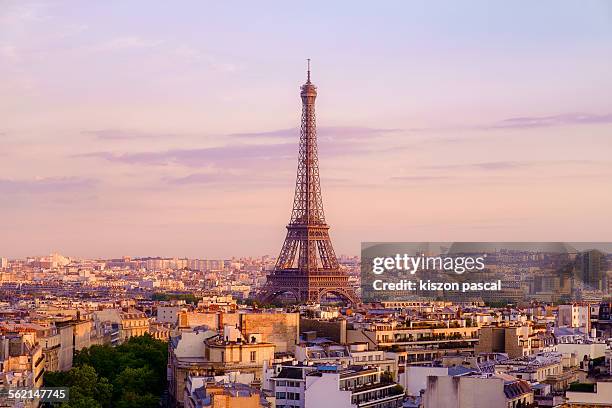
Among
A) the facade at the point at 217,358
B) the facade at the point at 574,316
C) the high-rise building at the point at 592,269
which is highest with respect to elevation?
the high-rise building at the point at 592,269

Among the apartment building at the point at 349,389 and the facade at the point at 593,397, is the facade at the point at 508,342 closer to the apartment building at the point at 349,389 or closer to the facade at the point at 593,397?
the apartment building at the point at 349,389

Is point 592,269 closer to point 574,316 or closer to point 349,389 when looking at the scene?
point 574,316

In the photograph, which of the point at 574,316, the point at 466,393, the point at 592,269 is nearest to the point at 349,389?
the point at 466,393

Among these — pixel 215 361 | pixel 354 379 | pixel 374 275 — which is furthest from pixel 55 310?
pixel 354 379

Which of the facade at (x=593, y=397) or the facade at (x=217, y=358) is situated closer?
the facade at (x=593, y=397)


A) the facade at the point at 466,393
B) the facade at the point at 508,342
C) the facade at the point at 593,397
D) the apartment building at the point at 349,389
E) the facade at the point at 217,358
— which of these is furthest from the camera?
the facade at the point at 508,342

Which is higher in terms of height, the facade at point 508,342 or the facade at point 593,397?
the facade at point 508,342

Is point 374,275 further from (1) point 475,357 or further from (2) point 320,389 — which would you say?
(2) point 320,389

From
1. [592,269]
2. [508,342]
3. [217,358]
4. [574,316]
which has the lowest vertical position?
[217,358]

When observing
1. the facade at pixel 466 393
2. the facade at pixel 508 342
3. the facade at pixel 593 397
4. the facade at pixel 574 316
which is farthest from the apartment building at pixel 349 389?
the facade at pixel 574 316

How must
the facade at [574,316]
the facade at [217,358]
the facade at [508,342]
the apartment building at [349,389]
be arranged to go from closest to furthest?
the apartment building at [349,389], the facade at [217,358], the facade at [508,342], the facade at [574,316]
